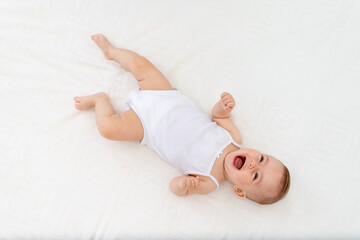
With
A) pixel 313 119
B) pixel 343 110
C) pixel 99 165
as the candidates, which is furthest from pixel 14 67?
pixel 343 110

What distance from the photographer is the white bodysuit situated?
3.81 feet

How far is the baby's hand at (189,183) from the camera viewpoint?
1065mm

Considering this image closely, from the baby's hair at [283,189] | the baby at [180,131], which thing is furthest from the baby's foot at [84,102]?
the baby's hair at [283,189]

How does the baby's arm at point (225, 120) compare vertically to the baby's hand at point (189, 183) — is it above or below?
above

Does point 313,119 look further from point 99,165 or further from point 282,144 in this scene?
point 99,165

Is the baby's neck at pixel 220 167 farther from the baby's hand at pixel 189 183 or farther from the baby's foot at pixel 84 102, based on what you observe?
the baby's foot at pixel 84 102

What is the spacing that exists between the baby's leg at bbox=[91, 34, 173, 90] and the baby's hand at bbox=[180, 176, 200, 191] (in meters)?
0.34

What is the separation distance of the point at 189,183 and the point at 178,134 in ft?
0.60

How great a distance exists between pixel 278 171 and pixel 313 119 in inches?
11.5

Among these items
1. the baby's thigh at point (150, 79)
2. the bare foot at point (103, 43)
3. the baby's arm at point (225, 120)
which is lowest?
the baby's arm at point (225, 120)

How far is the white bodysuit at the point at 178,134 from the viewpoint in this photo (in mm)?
1160

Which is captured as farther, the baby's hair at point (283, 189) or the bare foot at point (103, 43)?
the bare foot at point (103, 43)

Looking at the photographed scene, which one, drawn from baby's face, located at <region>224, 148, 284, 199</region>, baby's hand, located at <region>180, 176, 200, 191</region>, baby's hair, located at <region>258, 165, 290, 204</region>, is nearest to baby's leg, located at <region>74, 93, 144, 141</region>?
baby's hand, located at <region>180, 176, 200, 191</region>

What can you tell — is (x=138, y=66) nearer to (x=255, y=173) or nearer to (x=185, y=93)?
(x=185, y=93)
